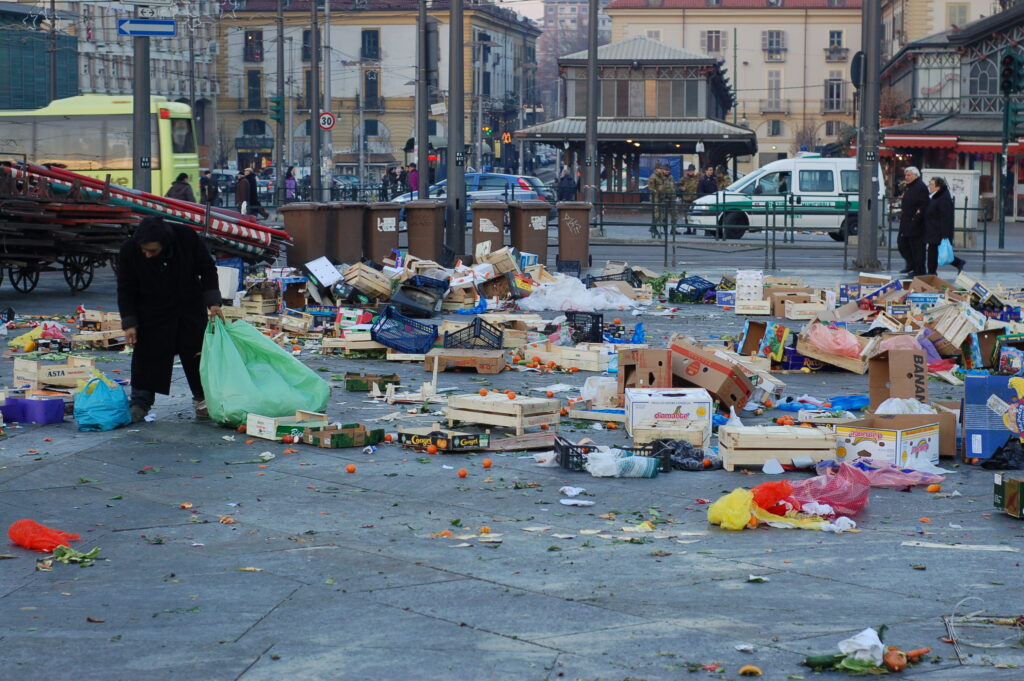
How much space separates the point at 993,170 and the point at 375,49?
167ft

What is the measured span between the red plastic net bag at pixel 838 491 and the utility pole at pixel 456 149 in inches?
644

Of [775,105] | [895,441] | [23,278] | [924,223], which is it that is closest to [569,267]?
[924,223]

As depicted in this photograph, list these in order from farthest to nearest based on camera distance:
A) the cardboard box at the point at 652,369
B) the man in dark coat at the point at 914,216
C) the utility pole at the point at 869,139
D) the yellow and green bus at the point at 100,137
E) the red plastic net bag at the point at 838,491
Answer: the yellow and green bus at the point at 100,137 → the utility pole at the point at 869,139 → the man in dark coat at the point at 914,216 → the cardboard box at the point at 652,369 → the red plastic net bag at the point at 838,491

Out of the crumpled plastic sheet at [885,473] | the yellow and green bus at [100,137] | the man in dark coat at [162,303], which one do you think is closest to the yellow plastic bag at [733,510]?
the crumpled plastic sheet at [885,473]

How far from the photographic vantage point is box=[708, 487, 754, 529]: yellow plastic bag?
7.18 meters

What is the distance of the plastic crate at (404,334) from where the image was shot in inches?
531

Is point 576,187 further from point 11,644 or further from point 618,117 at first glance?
point 11,644

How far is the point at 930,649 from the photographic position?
5.22 meters

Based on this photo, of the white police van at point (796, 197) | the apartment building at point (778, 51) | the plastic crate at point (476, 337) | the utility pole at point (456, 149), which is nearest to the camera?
the plastic crate at point (476, 337)

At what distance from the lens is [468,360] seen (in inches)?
499

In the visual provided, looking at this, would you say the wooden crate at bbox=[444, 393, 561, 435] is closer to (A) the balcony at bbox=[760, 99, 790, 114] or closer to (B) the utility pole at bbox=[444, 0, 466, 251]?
(B) the utility pole at bbox=[444, 0, 466, 251]

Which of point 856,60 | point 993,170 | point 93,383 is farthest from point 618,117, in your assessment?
point 93,383

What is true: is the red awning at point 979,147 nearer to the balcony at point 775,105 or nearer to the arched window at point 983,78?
the arched window at point 983,78

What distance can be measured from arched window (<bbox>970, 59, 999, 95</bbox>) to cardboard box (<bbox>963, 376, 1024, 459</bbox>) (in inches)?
1901
